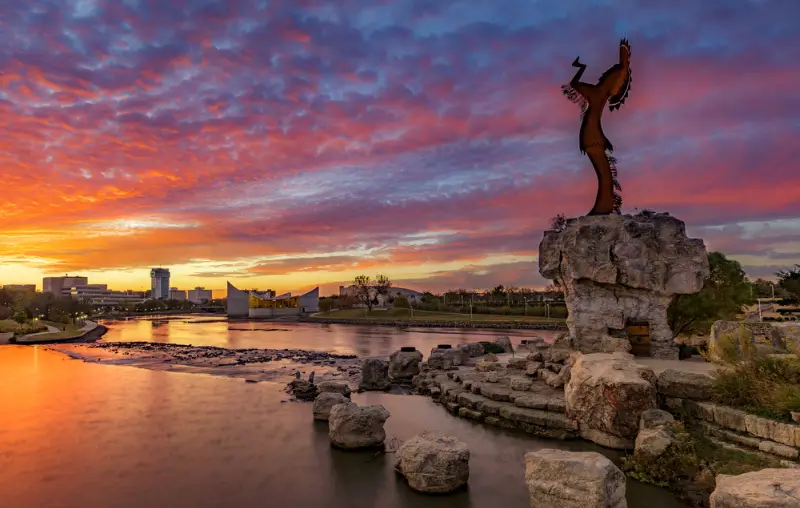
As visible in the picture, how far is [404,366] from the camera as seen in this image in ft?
66.4

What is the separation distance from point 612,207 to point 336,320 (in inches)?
2692

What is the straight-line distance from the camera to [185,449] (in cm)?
1148

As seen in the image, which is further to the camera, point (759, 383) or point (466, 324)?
point (466, 324)

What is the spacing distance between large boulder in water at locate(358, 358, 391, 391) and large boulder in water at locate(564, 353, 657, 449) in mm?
8629

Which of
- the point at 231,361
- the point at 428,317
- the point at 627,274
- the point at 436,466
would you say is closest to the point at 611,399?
the point at 436,466

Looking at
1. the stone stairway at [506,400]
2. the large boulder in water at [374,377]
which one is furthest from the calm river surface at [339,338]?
the stone stairway at [506,400]

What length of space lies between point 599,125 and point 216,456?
1589cm

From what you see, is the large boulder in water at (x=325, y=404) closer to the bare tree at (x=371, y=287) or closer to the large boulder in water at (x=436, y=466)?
the large boulder in water at (x=436, y=466)

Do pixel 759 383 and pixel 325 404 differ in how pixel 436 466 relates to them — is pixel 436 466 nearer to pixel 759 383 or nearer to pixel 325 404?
pixel 325 404

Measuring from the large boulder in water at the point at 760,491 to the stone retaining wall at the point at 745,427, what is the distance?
293cm

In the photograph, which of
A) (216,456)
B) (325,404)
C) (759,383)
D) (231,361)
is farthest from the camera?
(231,361)

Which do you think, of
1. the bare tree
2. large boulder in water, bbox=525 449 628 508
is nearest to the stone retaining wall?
large boulder in water, bbox=525 449 628 508

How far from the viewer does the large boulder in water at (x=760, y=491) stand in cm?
504

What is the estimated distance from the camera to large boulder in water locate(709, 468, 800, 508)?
16.5ft
